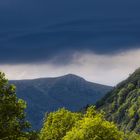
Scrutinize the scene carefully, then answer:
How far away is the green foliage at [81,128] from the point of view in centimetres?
8831

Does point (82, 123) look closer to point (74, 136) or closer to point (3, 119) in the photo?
point (74, 136)

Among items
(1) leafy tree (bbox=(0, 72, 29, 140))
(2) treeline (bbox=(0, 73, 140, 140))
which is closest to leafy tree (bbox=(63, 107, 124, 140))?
(2) treeline (bbox=(0, 73, 140, 140))

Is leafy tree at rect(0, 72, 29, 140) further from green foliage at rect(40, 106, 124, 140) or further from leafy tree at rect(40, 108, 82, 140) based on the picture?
leafy tree at rect(40, 108, 82, 140)

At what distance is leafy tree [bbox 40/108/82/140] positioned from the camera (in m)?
105

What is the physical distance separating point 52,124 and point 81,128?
16.7 metres

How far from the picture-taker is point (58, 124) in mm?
106812

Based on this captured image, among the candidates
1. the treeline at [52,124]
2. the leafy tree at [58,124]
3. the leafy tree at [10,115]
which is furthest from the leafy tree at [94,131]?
the leafy tree at [10,115]

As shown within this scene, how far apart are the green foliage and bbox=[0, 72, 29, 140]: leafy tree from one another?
25970 millimetres

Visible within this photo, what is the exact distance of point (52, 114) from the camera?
112 meters

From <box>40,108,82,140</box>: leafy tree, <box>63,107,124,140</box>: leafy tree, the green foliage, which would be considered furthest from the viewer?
<box>40,108,82,140</box>: leafy tree

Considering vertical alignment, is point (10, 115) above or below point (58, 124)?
above

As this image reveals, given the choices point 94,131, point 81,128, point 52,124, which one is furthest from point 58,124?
point 94,131

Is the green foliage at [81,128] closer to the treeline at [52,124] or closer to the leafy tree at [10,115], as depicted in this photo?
the treeline at [52,124]

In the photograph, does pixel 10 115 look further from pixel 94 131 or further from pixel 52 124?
pixel 52 124
